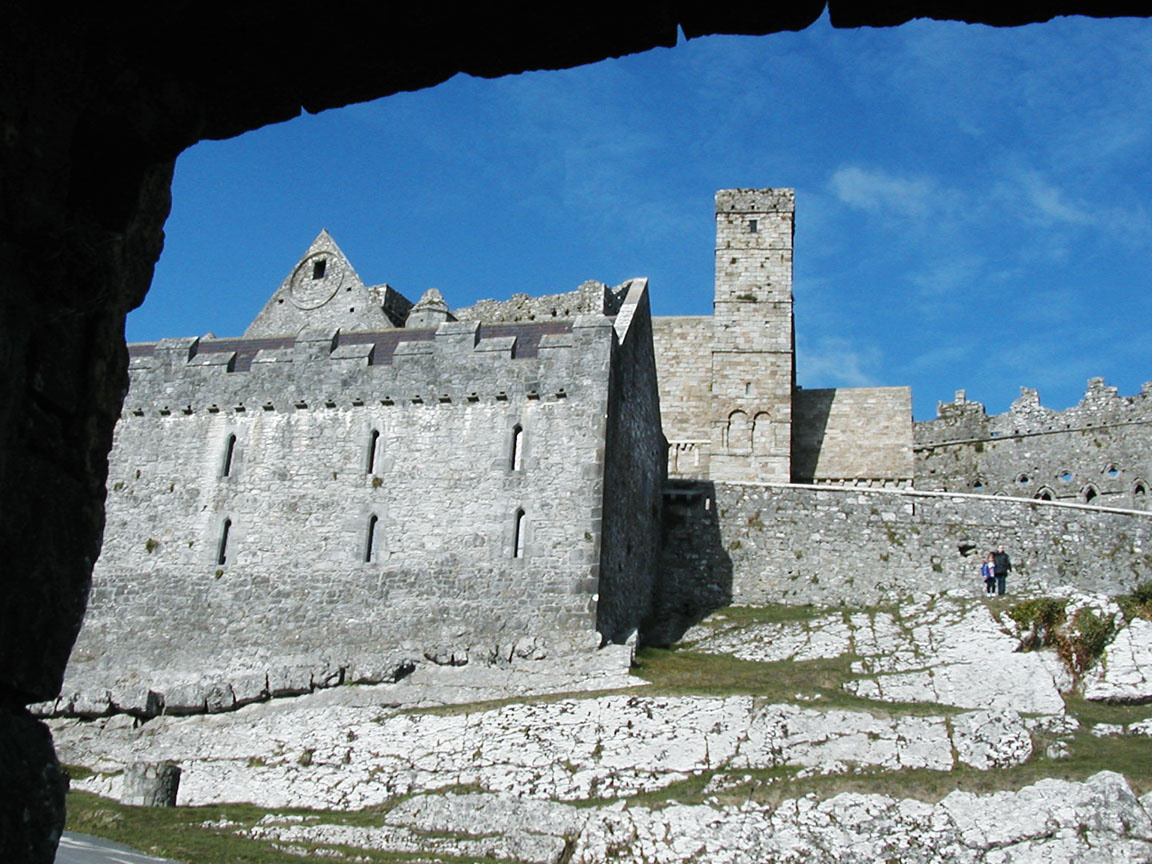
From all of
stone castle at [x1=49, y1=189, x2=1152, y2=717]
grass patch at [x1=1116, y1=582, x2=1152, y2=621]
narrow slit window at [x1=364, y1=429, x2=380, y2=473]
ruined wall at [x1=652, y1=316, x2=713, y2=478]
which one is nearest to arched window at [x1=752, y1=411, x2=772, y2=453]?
ruined wall at [x1=652, y1=316, x2=713, y2=478]

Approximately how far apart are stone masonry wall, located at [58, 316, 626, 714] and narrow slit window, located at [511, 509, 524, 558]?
0.10 ft

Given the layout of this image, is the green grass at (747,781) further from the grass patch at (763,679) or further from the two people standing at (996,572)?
the two people standing at (996,572)

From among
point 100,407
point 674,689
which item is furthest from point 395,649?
point 100,407

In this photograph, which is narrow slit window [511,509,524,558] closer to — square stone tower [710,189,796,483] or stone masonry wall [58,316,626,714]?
stone masonry wall [58,316,626,714]

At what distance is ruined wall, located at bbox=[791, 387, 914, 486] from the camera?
43.7 metres

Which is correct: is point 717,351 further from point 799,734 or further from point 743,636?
point 799,734

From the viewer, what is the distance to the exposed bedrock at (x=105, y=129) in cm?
456

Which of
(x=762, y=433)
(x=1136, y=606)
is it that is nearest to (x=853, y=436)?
(x=762, y=433)

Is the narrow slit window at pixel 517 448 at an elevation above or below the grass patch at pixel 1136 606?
above

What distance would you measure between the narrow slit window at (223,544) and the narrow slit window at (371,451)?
3.18 metres

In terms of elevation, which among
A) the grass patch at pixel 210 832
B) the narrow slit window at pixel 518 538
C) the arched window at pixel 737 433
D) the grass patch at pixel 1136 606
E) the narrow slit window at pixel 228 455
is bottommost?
the grass patch at pixel 210 832

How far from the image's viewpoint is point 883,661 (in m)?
22.8

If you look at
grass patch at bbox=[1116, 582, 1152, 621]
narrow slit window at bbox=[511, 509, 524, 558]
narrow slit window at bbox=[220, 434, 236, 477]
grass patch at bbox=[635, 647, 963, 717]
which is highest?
narrow slit window at bbox=[220, 434, 236, 477]

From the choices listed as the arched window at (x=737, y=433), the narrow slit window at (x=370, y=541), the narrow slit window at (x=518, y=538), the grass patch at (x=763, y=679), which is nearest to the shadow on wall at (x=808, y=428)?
the arched window at (x=737, y=433)
